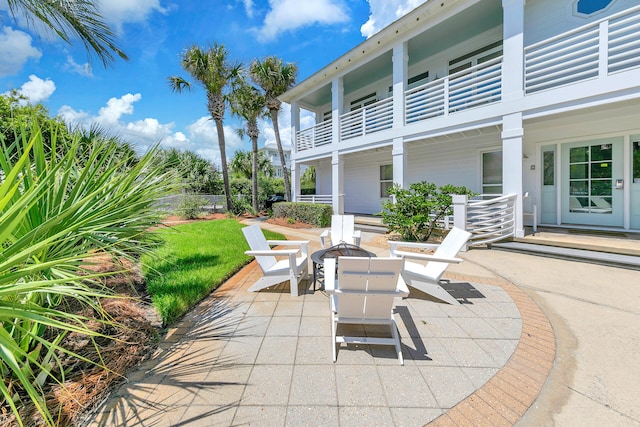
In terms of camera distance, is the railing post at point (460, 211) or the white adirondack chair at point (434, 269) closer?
the white adirondack chair at point (434, 269)

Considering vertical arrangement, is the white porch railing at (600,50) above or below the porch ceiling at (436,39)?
below

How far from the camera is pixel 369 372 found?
2545mm

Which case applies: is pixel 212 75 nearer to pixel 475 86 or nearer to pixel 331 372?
pixel 475 86

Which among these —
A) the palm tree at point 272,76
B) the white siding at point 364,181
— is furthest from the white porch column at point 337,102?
the palm tree at point 272,76

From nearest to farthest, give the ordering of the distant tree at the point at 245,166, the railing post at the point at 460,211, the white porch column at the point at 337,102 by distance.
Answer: the railing post at the point at 460,211 → the white porch column at the point at 337,102 → the distant tree at the point at 245,166

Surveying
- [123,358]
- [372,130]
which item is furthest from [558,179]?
[123,358]

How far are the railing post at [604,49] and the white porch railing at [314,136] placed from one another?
29.4ft

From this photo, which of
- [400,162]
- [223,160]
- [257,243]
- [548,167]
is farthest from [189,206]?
[548,167]

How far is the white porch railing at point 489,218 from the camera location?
6980 millimetres

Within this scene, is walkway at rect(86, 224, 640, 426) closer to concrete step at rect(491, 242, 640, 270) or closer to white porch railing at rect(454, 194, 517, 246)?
concrete step at rect(491, 242, 640, 270)

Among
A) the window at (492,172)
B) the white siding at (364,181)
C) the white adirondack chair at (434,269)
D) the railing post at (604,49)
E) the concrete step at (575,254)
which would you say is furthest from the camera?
the white siding at (364,181)

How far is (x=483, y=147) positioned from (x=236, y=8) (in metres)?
10.8

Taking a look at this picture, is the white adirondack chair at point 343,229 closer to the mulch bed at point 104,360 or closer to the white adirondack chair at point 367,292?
the white adirondack chair at point 367,292

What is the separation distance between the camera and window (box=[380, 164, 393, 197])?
43.1 ft
